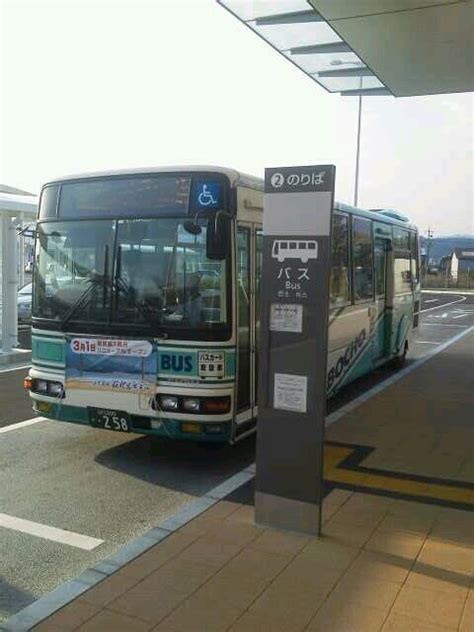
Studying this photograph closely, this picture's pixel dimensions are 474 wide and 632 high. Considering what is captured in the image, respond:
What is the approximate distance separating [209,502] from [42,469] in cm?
195

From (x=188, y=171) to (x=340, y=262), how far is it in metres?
3.29

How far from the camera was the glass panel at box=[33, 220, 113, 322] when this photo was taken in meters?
6.23

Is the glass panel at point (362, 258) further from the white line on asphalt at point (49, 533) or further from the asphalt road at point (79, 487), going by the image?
the white line on asphalt at point (49, 533)

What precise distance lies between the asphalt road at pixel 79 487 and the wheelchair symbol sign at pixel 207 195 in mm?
2530

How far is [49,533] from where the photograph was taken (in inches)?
189

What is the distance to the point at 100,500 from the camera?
5492 millimetres

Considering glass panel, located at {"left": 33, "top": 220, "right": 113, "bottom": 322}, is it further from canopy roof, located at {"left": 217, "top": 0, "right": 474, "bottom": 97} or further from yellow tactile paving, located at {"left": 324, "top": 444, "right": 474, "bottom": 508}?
A: canopy roof, located at {"left": 217, "top": 0, "right": 474, "bottom": 97}

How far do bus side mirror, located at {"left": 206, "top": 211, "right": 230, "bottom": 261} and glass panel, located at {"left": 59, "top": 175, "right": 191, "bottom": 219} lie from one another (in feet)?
1.21

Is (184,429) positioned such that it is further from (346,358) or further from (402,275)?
(402,275)

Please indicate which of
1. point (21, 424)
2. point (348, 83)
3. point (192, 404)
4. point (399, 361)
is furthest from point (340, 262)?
point (348, 83)

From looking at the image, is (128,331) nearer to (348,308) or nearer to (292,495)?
(292,495)

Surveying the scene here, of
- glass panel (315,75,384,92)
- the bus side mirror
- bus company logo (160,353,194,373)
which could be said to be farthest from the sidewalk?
glass panel (315,75,384,92)

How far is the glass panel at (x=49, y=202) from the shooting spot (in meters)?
6.57

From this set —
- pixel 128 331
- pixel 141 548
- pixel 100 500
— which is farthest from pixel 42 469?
pixel 141 548
